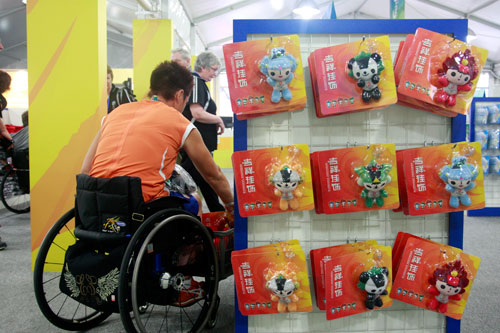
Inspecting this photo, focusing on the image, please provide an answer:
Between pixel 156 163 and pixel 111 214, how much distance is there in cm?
29

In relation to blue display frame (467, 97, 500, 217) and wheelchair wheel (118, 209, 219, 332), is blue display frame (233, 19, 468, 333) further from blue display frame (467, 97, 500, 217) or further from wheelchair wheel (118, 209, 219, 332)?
blue display frame (467, 97, 500, 217)

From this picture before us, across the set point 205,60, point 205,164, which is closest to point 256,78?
point 205,164

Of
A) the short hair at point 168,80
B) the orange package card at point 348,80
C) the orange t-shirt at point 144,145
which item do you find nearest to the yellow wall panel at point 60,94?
the short hair at point 168,80

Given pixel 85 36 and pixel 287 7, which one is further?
pixel 287 7

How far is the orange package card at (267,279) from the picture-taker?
4.63ft

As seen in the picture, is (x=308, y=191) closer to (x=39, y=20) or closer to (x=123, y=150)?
(x=123, y=150)

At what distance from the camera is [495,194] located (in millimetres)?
4629

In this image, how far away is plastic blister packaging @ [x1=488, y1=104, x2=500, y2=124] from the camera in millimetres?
4527

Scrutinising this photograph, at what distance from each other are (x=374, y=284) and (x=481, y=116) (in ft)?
13.3

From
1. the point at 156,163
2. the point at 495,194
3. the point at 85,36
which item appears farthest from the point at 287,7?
the point at 156,163

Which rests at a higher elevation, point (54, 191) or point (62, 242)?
point (54, 191)

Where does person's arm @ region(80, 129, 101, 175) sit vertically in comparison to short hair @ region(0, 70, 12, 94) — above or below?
below

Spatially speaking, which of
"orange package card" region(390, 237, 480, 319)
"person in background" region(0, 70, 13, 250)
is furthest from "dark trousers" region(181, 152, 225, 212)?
"person in background" region(0, 70, 13, 250)

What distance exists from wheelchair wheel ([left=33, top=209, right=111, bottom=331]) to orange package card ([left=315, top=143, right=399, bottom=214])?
1.07 metres
